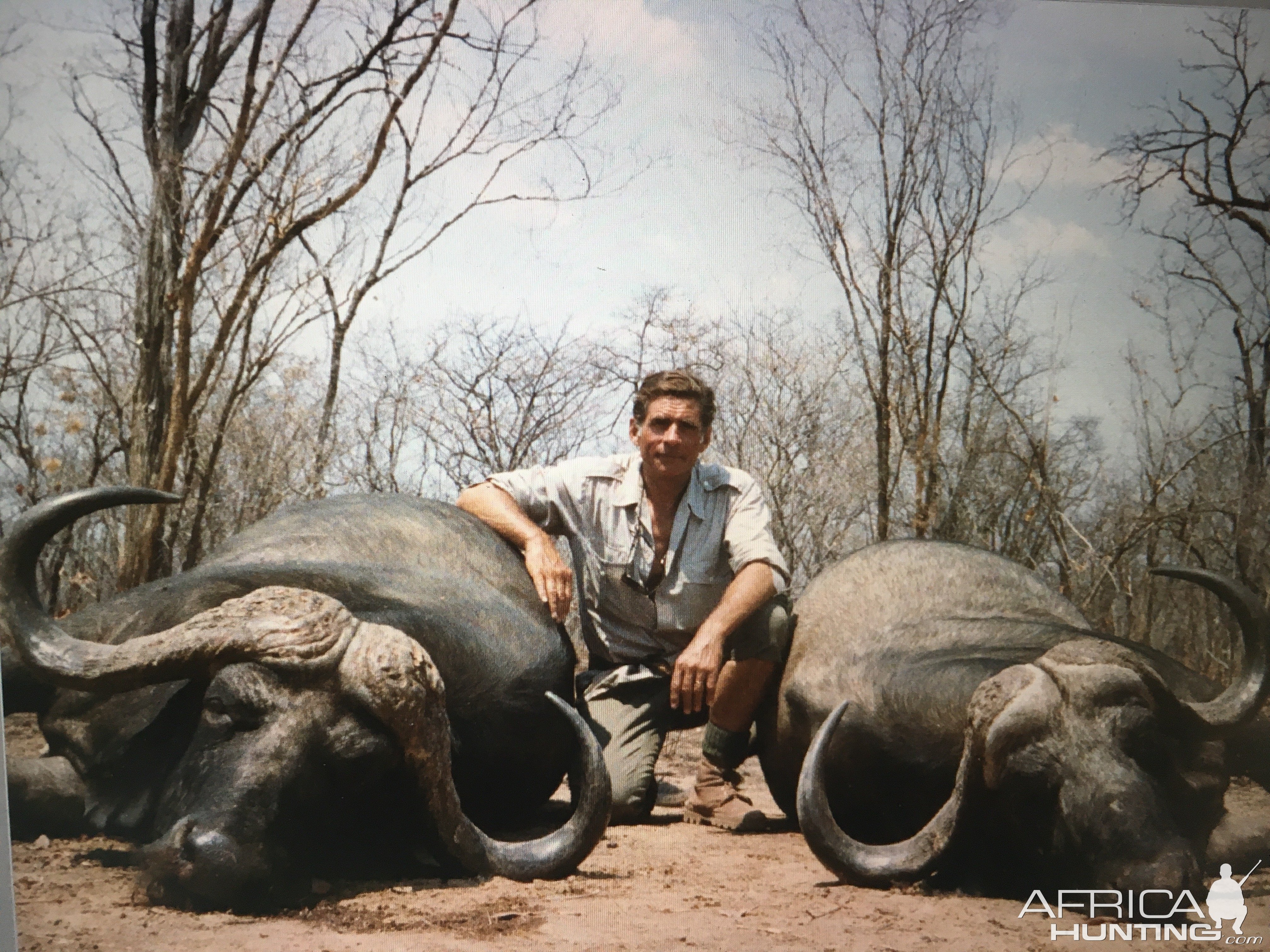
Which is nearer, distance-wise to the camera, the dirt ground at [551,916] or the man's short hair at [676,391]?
the dirt ground at [551,916]

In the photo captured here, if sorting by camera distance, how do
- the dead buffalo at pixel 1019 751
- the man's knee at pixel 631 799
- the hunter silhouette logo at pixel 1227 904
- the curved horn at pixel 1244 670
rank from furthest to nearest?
the man's knee at pixel 631 799 < the curved horn at pixel 1244 670 < the hunter silhouette logo at pixel 1227 904 < the dead buffalo at pixel 1019 751

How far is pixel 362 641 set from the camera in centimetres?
285

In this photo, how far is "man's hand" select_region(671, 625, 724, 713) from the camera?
3629 millimetres

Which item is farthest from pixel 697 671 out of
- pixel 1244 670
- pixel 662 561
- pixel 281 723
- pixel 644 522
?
pixel 1244 670

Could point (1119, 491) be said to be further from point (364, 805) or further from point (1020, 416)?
point (364, 805)

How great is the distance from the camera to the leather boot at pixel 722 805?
3965 millimetres

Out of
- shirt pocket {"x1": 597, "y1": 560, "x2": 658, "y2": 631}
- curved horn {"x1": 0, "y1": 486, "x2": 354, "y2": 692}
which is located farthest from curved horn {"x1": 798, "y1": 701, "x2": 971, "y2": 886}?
curved horn {"x1": 0, "y1": 486, "x2": 354, "y2": 692}

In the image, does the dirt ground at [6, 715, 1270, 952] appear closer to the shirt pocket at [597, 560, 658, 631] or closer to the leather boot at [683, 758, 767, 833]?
the leather boot at [683, 758, 767, 833]

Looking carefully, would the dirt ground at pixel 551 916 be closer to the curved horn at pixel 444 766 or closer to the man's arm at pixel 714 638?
the curved horn at pixel 444 766

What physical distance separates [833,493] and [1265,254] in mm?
1915

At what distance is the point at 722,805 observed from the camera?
404cm

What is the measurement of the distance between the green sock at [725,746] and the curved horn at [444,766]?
3.66ft

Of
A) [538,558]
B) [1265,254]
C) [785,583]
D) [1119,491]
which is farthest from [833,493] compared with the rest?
[1265,254]

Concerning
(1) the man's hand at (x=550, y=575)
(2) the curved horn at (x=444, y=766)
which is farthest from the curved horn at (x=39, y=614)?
(1) the man's hand at (x=550, y=575)
